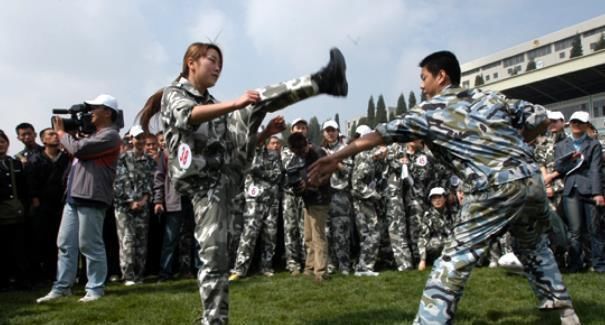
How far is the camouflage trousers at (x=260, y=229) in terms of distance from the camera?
8.20m

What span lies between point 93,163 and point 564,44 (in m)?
88.6

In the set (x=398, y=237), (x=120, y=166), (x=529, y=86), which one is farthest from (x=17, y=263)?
(x=529, y=86)

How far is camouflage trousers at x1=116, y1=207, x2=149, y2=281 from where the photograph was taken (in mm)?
7719

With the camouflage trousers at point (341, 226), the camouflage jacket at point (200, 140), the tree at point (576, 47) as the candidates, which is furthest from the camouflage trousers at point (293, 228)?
the tree at point (576, 47)

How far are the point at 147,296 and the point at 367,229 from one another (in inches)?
142

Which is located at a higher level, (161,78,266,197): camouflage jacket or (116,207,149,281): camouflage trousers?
(161,78,266,197): camouflage jacket

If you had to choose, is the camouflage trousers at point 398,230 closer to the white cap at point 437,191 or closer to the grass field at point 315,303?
the white cap at point 437,191

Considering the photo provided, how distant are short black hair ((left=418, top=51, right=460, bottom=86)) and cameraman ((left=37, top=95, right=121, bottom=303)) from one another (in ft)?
12.8

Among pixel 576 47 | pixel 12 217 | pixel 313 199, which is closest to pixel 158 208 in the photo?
pixel 12 217

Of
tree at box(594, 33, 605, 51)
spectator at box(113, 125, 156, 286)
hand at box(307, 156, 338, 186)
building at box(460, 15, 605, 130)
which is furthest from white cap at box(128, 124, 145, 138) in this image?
tree at box(594, 33, 605, 51)

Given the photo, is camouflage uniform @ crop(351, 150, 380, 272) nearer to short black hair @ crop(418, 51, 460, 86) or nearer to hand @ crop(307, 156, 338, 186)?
short black hair @ crop(418, 51, 460, 86)

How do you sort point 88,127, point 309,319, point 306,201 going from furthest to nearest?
point 306,201
point 88,127
point 309,319

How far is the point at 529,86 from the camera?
129 feet

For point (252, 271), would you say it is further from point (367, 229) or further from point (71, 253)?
point (71, 253)
